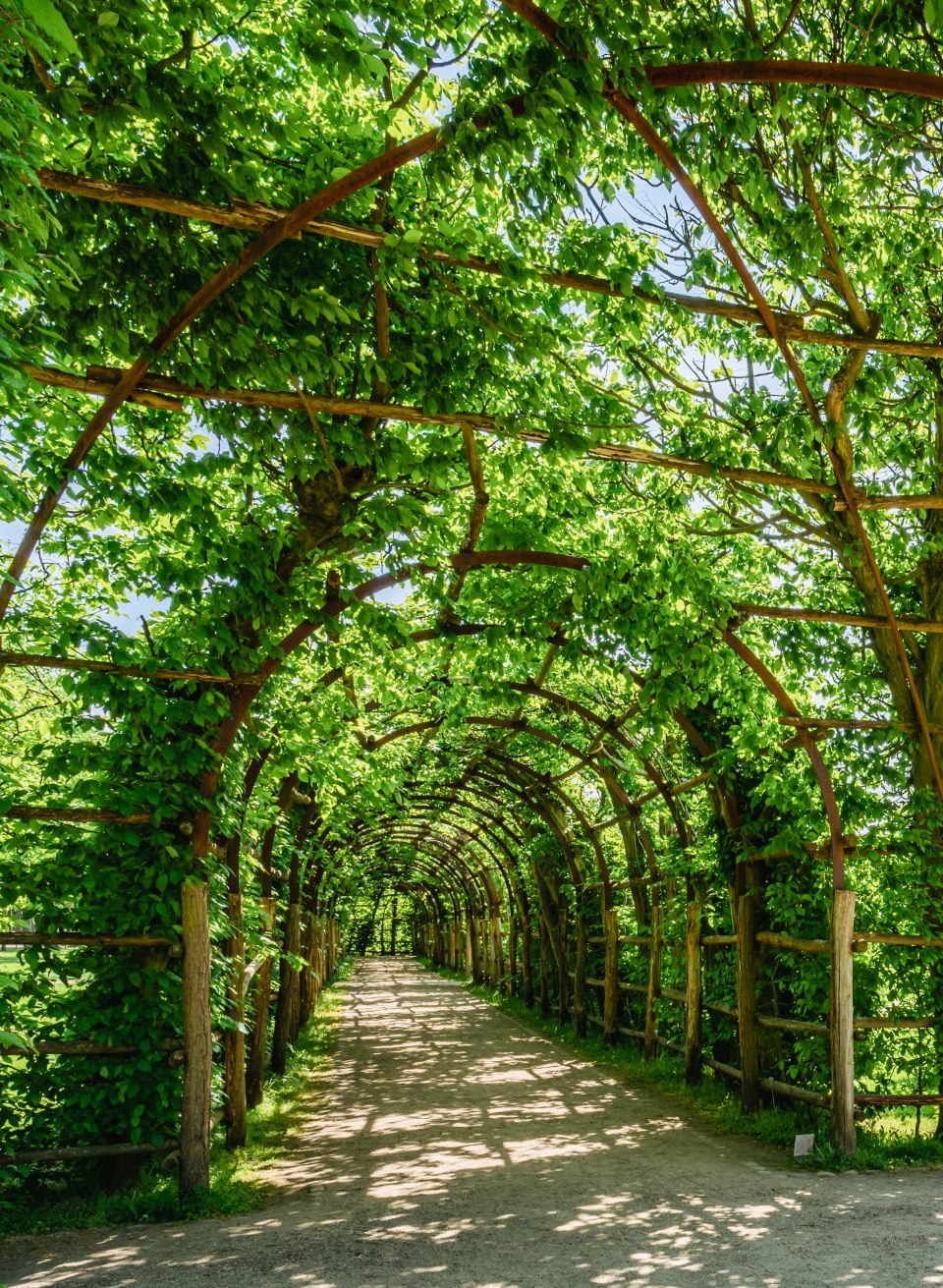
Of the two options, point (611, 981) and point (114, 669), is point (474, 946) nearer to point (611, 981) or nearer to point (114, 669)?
point (611, 981)

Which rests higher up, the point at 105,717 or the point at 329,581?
the point at 329,581

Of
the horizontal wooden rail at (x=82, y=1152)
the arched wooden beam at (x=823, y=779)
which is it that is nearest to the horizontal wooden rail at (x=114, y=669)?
the horizontal wooden rail at (x=82, y=1152)

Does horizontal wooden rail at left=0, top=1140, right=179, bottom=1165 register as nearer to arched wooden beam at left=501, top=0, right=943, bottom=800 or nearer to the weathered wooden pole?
arched wooden beam at left=501, top=0, right=943, bottom=800

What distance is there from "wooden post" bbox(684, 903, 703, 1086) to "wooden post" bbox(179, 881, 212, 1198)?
5.56m

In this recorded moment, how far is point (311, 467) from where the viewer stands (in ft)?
18.3

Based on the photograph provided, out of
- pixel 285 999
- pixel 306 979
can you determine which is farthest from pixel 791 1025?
pixel 306 979

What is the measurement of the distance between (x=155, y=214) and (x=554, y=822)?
38.0 ft

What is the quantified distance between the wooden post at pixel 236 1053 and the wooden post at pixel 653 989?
548 centimetres

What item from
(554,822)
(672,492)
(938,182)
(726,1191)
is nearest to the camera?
(726,1191)

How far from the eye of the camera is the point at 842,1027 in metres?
7.09

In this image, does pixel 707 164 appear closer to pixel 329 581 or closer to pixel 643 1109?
pixel 329 581

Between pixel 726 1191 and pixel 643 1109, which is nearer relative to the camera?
pixel 726 1191

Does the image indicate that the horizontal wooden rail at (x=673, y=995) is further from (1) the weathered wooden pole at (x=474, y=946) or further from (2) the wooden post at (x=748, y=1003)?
(1) the weathered wooden pole at (x=474, y=946)

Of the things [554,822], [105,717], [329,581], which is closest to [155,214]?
[329,581]
